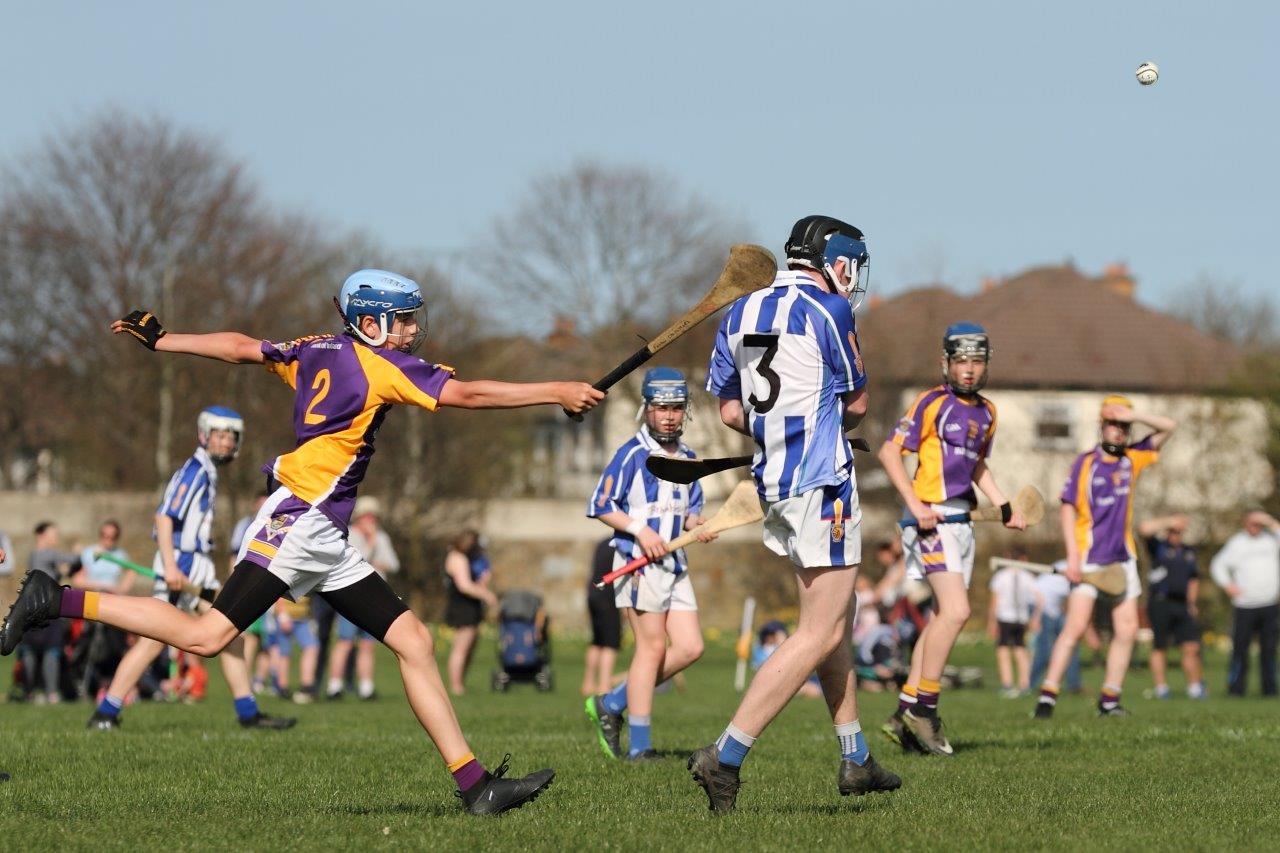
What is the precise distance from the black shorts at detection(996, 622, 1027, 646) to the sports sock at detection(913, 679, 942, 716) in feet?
46.3

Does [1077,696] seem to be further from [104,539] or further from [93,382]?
[93,382]

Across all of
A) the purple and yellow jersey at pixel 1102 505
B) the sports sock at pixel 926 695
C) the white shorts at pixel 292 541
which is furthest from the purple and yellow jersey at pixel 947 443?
the white shorts at pixel 292 541

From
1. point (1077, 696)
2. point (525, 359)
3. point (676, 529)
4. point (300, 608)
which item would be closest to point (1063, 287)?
point (525, 359)

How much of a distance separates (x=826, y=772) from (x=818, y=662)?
1822 millimetres

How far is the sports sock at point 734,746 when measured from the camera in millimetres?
7238

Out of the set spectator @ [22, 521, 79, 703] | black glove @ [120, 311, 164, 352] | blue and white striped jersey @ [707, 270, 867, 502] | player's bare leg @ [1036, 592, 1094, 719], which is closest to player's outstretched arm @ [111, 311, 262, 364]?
black glove @ [120, 311, 164, 352]

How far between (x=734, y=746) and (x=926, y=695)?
3154 millimetres

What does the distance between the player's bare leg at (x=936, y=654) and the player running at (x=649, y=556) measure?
49.2 inches

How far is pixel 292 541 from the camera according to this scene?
729cm

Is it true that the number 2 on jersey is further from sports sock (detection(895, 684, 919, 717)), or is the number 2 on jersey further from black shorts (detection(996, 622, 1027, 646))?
black shorts (detection(996, 622, 1027, 646))

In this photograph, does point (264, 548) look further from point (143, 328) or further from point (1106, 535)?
point (1106, 535)

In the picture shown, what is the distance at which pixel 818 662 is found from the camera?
7465 millimetres

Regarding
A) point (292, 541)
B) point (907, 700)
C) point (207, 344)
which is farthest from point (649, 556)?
point (207, 344)

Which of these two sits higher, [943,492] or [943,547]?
[943,492]
